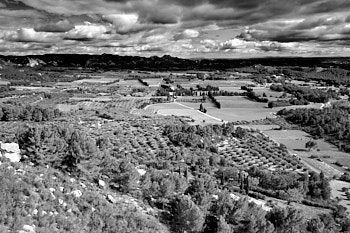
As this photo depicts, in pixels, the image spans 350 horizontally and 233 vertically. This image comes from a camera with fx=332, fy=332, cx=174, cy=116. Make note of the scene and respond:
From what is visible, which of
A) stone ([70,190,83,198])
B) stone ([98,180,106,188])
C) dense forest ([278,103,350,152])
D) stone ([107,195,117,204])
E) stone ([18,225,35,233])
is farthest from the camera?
dense forest ([278,103,350,152])

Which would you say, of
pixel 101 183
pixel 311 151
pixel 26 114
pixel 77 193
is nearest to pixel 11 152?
pixel 101 183

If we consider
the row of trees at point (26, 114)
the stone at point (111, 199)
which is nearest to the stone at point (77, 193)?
the stone at point (111, 199)

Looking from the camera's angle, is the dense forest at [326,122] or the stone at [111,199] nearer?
the stone at [111,199]

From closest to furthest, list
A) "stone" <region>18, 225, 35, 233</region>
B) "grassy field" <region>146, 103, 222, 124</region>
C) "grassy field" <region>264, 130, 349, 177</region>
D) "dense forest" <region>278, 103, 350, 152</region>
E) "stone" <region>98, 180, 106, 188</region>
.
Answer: "stone" <region>18, 225, 35, 233</region>, "stone" <region>98, 180, 106, 188</region>, "grassy field" <region>264, 130, 349, 177</region>, "dense forest" <region>278, 103, 350, 152</region>, "grassy field" <region>146, 103, 222, 124</region>

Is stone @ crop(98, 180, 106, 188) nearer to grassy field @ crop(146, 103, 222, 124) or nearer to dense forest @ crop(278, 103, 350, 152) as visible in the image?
dense forest @ crop(278, 103, 350, 152)

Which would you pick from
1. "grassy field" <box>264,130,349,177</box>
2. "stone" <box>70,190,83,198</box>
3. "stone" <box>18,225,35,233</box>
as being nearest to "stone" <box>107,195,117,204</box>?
"stone" <box>70,190,83,198</box>

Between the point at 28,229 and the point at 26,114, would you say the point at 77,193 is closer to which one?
the point at 28,229

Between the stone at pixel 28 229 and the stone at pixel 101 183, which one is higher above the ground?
the stone at pixel 28 229

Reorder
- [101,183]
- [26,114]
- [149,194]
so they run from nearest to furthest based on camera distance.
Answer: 1. [101,183]
2. [149,194]
3. [26,114]

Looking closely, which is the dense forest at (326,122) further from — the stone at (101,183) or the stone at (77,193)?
the stone at (77,193)

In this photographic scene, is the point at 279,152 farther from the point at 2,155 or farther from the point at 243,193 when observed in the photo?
the point at 2,155

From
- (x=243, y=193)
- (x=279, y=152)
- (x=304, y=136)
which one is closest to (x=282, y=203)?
(x=243, y=193)
